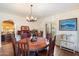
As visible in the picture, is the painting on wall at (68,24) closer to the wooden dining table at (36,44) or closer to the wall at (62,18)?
the wall at (62,18)

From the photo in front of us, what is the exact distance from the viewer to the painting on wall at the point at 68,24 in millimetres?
2234

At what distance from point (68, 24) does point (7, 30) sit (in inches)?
45.6

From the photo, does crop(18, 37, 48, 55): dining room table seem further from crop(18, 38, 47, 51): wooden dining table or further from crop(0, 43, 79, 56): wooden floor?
crop(0, 43, 79, 56): wooden floor

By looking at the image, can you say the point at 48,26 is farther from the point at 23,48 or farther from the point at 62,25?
the point at 23,48

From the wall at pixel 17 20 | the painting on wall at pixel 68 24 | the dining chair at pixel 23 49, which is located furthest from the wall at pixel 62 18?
the dining chair at pixel 23 49

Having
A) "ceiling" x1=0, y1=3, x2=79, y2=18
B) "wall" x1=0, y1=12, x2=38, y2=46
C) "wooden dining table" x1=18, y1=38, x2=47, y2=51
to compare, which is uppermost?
"ceiling" x1=0, y1=3, x2=79, y2=18

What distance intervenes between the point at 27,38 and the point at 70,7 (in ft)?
3.28

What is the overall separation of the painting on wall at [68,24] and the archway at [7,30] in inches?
36.1

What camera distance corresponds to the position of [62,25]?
2291mm

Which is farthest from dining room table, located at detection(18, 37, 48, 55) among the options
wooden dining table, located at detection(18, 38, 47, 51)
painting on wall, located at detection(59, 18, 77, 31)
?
painting on wall, located at detection(59, 18, 77, 31)

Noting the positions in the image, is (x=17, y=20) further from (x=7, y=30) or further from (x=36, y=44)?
(x=36, y=44)

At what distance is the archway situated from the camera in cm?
221

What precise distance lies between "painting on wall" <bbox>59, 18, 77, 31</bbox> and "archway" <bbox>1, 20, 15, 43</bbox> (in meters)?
0.92

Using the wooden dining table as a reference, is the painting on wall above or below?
above
